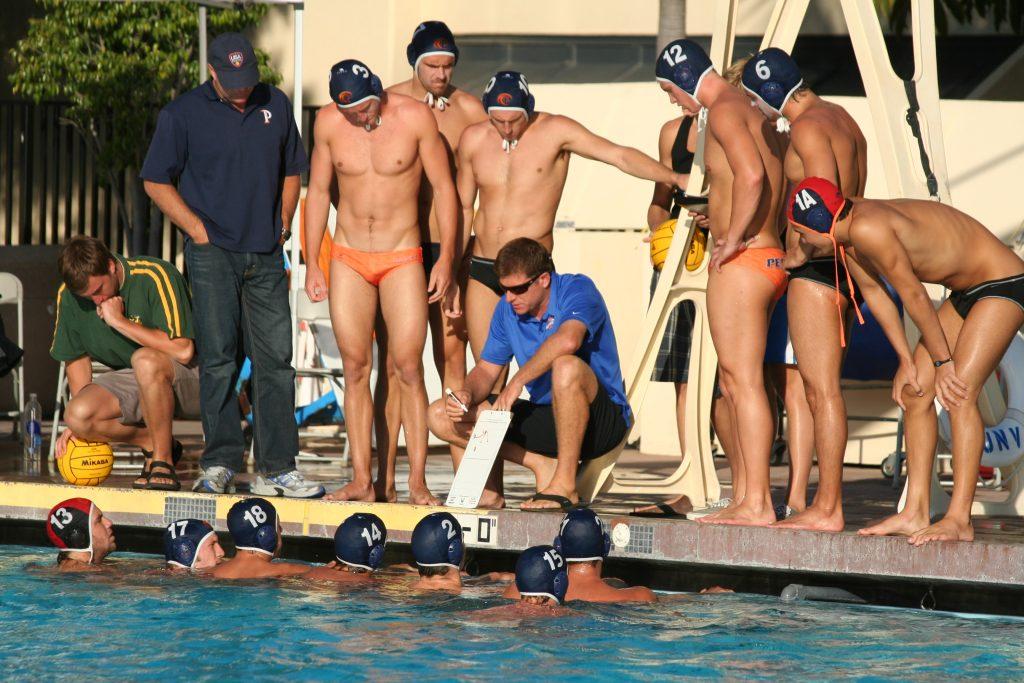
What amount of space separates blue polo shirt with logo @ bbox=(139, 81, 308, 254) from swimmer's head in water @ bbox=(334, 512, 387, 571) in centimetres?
187

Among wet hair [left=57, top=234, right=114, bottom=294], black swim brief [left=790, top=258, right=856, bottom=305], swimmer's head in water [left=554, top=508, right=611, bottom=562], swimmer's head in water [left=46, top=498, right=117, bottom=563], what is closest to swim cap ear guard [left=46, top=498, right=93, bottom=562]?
swimmer's head in water [left=46, top=498, right=117, bottom=563]

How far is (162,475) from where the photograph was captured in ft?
27.4

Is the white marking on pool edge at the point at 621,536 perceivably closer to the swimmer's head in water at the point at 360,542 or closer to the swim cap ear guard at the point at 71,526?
the swimmer's head in water at the point at 360,542

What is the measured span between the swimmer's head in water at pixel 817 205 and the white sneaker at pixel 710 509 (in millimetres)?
1702

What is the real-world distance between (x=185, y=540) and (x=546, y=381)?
1.99 m

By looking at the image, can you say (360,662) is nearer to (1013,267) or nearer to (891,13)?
(1013,267)

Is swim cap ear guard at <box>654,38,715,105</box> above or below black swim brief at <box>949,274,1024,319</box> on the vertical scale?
above

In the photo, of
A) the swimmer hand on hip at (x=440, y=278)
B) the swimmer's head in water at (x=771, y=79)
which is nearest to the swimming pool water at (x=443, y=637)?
the swimmer hand on hip at (x=440, y=278)

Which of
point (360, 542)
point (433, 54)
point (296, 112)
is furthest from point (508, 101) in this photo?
point (296, 112)

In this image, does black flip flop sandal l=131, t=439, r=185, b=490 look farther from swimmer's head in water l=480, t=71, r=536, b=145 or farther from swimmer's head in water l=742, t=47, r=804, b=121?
swimmer's head in water l=742, t=47, r=804, b=121

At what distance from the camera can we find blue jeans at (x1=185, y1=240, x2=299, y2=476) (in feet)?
26.8

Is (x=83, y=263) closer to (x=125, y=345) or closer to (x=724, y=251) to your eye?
(x=125, y=345)

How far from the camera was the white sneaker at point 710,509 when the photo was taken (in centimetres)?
748

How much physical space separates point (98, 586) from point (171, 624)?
0.89 metres
